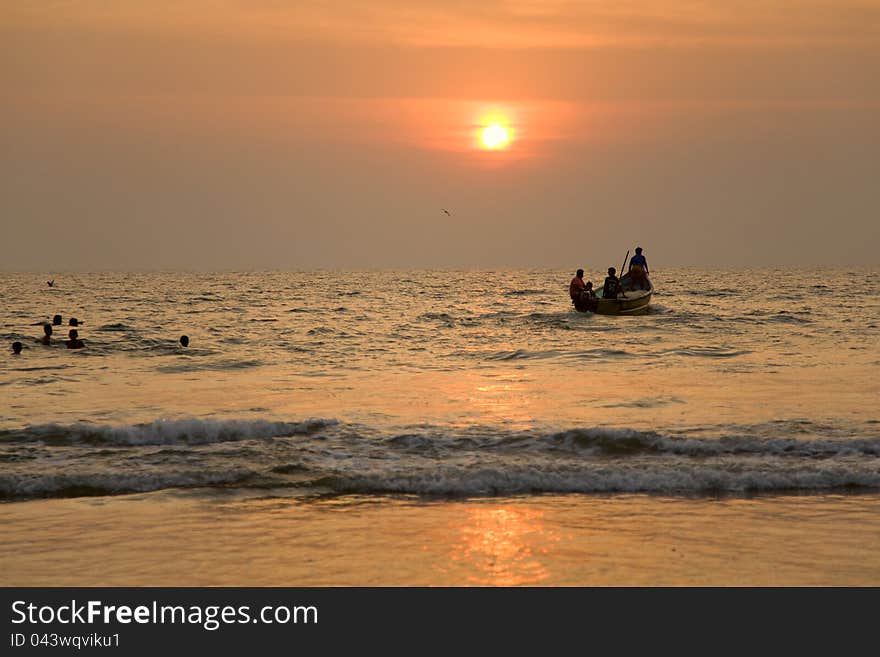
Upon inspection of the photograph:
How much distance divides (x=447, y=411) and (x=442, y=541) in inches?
305

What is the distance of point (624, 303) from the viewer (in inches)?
1411

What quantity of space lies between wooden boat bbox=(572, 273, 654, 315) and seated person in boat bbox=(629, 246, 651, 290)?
0.44 feet

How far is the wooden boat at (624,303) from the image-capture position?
118ft

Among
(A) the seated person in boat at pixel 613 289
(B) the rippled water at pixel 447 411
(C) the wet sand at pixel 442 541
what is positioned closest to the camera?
(C) the wet sand at pixel 442 541

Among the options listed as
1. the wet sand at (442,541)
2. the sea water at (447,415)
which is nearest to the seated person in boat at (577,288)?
the sea water at (447,415)

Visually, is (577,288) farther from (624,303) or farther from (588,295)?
(624,303)

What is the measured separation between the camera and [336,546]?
8766 mm

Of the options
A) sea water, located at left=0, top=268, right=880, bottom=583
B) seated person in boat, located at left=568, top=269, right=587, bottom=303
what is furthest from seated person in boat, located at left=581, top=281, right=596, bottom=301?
sea water, located at left=0, top=268, right=880, bottom=583

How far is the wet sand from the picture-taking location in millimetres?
7844

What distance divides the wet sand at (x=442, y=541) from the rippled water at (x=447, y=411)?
86cm

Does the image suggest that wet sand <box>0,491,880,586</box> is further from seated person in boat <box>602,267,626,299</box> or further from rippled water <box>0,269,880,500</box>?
seated person in boat <box>602,267,626,299</box>

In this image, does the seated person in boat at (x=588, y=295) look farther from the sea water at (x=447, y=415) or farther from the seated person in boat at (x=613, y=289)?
the sea water at (x=447, y=415)
